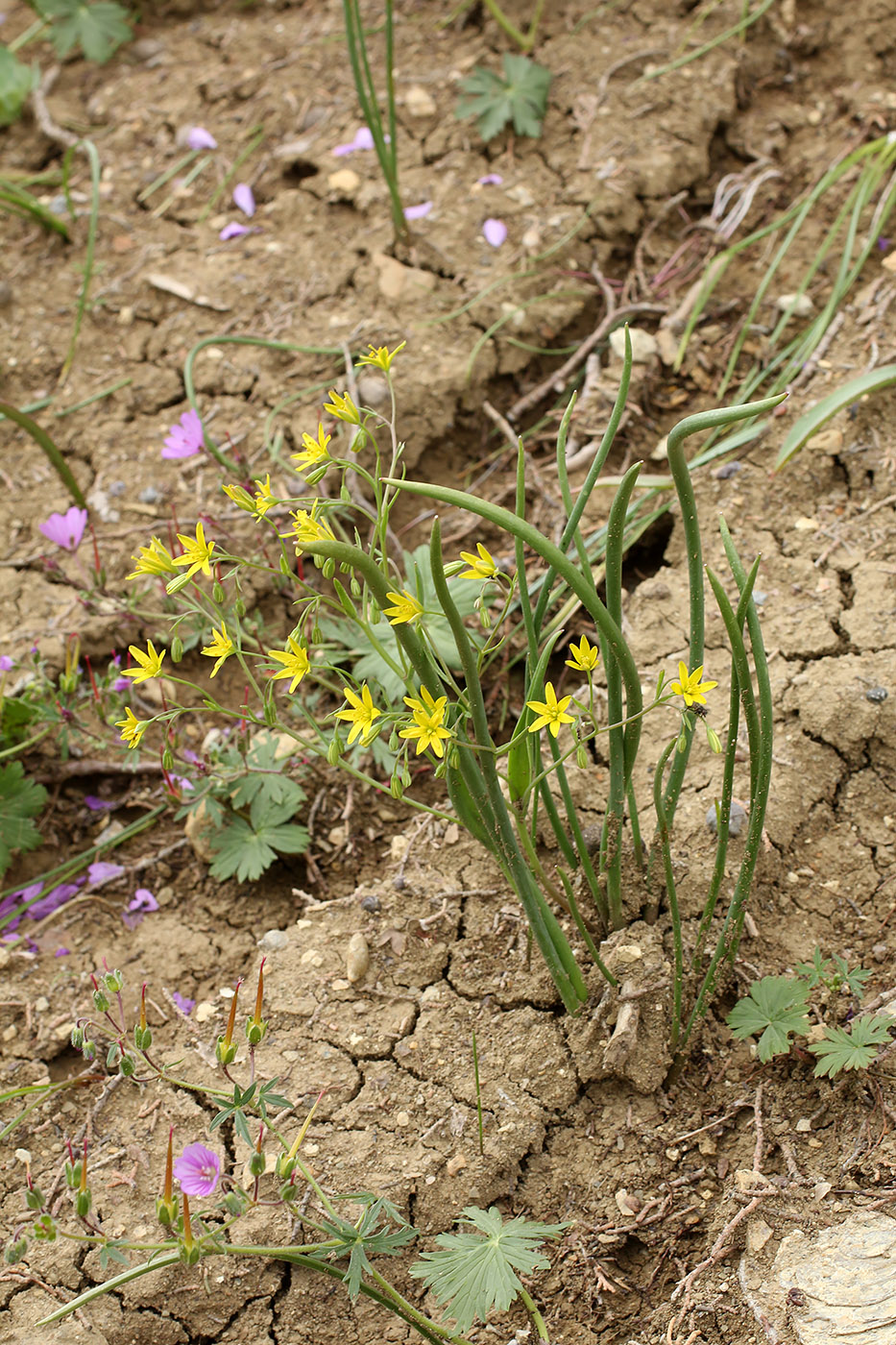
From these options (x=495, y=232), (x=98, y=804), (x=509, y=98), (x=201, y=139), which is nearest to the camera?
(x=98, y=804)

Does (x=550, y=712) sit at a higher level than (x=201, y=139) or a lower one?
lower

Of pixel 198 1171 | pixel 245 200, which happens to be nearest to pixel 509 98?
pixel 245 200

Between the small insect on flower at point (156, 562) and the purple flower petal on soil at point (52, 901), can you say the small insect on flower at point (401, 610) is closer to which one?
the small insect on flower at point (156, 562)

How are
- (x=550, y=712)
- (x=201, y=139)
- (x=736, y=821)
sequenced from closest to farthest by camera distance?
(x=550, y=712) → (x=736, y=821) → (x=201, y=139)

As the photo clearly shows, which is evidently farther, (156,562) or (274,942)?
(274,942)

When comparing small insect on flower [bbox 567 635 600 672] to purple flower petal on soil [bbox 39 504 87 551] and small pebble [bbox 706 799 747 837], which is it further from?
purple flower petal on soil [bbox 39 504 87 551]

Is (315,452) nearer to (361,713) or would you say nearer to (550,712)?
(361,713)
